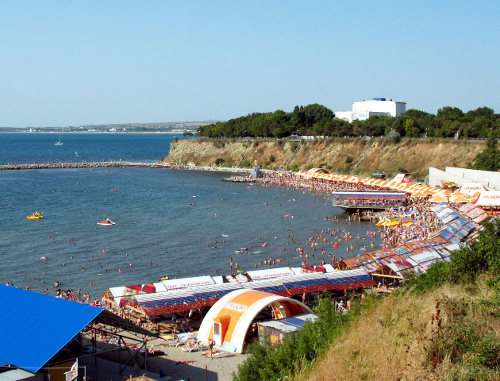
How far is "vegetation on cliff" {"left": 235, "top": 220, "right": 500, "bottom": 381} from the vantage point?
35.9 feet

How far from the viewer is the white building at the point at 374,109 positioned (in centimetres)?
12074

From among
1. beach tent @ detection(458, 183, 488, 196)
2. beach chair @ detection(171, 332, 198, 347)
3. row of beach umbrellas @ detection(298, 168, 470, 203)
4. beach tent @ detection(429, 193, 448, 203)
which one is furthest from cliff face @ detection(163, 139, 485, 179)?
beach chair @ detection(171, 332, 198, 347)

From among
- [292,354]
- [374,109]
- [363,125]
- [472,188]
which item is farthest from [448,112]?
[292,354]

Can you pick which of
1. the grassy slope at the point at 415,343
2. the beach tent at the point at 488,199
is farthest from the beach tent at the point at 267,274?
the beach tent at the point at 488,199

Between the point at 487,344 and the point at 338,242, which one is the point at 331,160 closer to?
the point at 338,242

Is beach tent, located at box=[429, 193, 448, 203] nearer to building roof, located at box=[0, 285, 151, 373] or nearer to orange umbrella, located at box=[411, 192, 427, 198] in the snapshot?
orange umbrella, located at box=[411, 192, 427, 198]

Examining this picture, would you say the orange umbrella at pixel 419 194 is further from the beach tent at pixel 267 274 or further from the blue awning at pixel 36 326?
the blue awning at pixel 36 326

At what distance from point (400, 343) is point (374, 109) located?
382 ft

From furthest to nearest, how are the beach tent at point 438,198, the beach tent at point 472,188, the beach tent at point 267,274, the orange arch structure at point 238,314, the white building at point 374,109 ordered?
the white building at point 374,109
the beach tent at point 438,198
the beach tent at point 472,188
the beach tent at point 267,274
the orange arch structure at point 238,314

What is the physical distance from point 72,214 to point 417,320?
149ft

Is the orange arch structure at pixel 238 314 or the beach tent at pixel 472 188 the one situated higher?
the beach tent at pixel 472 188

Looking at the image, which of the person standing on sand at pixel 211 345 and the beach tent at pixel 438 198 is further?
the beach tent at pixel 438 198

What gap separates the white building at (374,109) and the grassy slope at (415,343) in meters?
108

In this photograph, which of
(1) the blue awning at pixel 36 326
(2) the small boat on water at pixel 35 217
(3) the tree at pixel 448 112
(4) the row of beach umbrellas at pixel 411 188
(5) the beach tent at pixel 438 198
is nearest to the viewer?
(1) the blue awning at pixel 36 326
